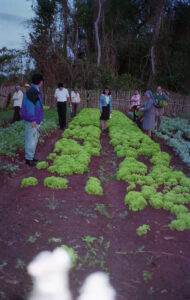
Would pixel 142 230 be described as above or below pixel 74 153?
below

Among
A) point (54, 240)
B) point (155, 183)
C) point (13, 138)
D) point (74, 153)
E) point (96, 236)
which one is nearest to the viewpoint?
point (54, 240)

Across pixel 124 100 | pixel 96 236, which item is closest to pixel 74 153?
pixel 96 236

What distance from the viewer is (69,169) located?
6242 mm

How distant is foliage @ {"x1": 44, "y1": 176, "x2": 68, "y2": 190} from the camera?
5430 mm

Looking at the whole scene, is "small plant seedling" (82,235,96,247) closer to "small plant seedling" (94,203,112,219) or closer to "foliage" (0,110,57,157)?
"small plant seedling" (94,203,112,219)

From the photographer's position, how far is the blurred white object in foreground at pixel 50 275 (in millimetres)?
2863

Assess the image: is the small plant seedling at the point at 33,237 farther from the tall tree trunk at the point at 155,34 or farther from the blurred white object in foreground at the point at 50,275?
the tall tree trunk at the point at 155,34

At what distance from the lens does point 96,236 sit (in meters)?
4.00

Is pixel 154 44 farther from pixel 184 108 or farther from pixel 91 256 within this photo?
pixel 91 256

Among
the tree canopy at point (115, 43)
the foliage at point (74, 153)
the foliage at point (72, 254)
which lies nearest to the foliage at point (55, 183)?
the foliage at point (74, 153)

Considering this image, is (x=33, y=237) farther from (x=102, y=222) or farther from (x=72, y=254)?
(x=102, y=222)

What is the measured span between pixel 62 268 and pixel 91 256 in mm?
447

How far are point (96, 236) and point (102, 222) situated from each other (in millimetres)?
441

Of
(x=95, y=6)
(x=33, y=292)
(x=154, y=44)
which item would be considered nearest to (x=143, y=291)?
(x=33, y=292)
